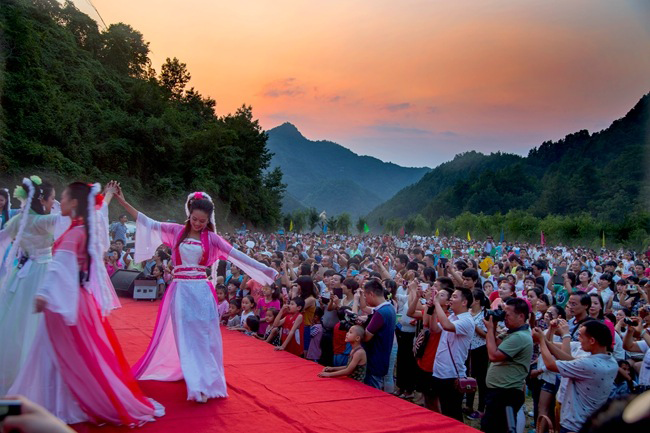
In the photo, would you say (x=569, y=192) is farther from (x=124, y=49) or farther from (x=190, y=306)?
(x=190, y=306)

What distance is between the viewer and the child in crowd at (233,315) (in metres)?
9.60

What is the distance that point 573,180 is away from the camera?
6512 cm

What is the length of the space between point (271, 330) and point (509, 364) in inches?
171

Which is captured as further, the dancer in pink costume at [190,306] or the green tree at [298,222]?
the green tree at [298,222]

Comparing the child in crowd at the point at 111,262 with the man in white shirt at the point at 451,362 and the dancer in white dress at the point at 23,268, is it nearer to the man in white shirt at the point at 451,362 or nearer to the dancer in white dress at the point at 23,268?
the dancer in white dress at the point at 23,268

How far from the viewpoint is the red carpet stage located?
4.66 meters

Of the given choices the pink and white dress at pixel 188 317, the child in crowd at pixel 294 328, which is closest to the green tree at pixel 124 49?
the child in crowd at pixel 294 328

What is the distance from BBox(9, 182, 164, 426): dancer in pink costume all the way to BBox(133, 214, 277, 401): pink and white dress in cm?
74

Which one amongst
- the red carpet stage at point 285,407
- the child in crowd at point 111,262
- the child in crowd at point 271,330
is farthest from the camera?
the child in crowd at point 111,262

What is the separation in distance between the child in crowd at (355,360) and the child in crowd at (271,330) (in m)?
1.96

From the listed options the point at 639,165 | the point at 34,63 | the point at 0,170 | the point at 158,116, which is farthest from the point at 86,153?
the point at 639,165

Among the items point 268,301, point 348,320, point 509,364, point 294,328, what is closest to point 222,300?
point 268,301

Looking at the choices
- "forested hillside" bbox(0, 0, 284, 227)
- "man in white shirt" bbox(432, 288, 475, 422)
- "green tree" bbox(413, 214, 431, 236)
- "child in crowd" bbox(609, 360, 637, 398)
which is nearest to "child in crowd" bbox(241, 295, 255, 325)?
"man in white shirt" bbox(432, 288, 475, 422)

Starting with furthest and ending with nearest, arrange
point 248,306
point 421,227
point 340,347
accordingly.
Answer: point 421,227
point 248,306
point 340,347
